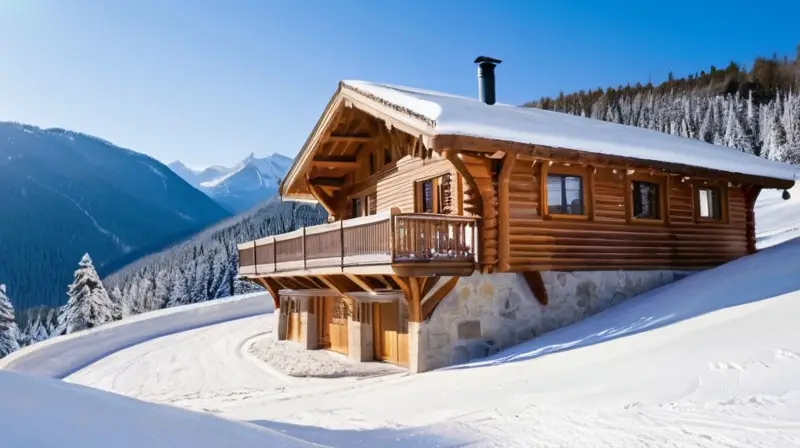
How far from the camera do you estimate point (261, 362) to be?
16.7 metres

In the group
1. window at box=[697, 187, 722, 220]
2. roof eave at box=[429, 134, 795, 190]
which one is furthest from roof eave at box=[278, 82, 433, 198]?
window at box=[697, 187, 722, 220]

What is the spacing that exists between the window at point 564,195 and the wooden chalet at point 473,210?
36 millimetres

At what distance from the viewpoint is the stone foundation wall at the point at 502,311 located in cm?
1235

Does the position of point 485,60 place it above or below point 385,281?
above

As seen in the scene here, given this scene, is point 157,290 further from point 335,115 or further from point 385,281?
point 385,281

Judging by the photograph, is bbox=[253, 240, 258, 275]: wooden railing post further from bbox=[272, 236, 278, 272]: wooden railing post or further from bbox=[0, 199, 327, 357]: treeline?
bbox=[0, 199, 327, 357]: treeline

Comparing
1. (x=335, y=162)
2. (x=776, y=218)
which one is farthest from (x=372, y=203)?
(x=776, y=218)

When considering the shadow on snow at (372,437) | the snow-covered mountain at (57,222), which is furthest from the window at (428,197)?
the snow-covered mountain at (57,222)

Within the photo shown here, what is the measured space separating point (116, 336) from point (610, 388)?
21834 millimetres

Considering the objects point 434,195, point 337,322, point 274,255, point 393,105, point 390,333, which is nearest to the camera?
point 393,105

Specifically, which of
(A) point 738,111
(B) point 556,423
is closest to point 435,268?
(B) point 556,423

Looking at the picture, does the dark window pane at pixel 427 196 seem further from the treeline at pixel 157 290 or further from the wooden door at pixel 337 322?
the treeline at pixel 157 290

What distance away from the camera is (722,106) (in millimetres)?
90688

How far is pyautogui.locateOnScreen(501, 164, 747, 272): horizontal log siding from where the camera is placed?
13.2 m
